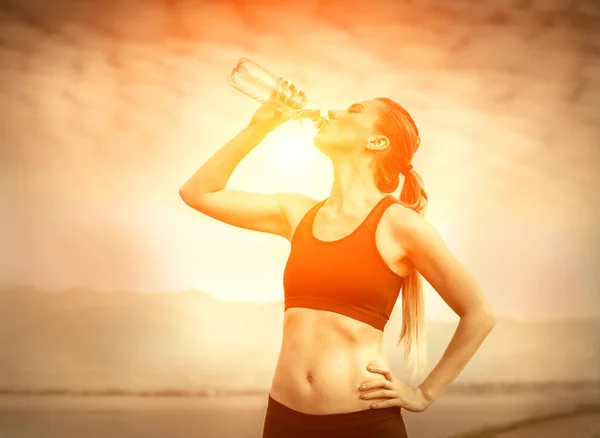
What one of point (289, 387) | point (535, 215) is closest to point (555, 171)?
point (535, 215)

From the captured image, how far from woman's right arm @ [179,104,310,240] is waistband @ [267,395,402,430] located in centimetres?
47

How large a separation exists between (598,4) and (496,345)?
1078 millimetres

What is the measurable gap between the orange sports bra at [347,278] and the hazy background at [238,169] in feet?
0.73

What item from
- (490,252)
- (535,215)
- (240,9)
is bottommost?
(490,252)

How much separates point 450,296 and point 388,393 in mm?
262

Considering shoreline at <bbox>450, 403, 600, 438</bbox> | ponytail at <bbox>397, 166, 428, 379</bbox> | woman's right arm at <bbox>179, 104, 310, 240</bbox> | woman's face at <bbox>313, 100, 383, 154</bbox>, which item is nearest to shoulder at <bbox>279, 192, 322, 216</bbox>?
woman's right arm at <bbox>179, 104, 310, 240</bbox>

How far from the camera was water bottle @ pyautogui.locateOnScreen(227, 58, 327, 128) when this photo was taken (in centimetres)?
172

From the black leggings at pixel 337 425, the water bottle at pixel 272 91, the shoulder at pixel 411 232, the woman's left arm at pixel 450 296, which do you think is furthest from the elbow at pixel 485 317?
the water bottle at pixel 272 91

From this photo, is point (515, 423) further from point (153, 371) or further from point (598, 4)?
point (598, 4)

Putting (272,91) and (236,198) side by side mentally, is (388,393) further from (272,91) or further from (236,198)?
(272,91)

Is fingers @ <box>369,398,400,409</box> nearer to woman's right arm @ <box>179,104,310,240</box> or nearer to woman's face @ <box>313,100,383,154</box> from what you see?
woman's right arm @ <box>179,104,310,240</box>

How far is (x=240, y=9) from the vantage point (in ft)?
6.21

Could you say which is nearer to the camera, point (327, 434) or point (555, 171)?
point (327, 434)

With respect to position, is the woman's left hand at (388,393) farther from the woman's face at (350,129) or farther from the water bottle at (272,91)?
the water bottle at (272,91)
